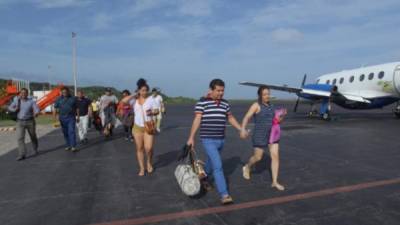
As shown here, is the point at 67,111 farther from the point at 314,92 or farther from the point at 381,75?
the point at 381,75

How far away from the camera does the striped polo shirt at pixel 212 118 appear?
5.57m

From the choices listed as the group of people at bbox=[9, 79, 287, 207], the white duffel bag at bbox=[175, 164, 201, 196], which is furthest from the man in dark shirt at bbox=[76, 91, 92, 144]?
the white duffel bag at bbox=[175, 164, 201, 196]

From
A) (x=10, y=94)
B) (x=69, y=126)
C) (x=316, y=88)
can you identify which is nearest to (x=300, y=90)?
(x=316, y=88)

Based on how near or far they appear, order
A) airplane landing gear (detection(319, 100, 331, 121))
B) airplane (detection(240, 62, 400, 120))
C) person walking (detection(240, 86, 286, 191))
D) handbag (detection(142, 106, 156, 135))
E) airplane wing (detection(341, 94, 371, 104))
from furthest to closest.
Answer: airplane landing gear (detection(319, 100, 331, 121)) < airplane wing (detection(341, 94, 371, 104)) < airplane (detection(240, 62, 400, 120)) < handbag (detection(142, 106, 156, 135)) < person walking (detection(240, 86, 286, 191))

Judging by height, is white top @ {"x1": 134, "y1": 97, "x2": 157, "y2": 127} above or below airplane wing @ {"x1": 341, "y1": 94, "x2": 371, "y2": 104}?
above

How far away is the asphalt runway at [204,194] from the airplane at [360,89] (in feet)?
31.6

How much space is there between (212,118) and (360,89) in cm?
1718

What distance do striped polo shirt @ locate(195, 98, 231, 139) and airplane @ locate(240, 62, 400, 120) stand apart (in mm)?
14013

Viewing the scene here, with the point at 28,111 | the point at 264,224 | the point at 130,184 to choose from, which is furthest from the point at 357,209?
the point at 28,111

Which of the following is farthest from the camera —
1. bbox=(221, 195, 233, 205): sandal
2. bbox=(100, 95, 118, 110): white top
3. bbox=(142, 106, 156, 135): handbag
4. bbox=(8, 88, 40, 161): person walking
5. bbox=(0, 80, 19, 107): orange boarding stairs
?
bbox=(0, 80, 19, 107): orange boarding stairs

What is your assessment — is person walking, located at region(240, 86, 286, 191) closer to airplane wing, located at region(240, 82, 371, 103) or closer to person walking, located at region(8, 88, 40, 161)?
person walking, located at region(8, 88, 40, 161)

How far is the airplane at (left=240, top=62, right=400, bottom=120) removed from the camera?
742 inches

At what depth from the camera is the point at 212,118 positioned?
559cm

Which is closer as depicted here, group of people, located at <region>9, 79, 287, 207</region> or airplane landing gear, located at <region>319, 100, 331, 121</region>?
group of people, located at <region>9, 79, 287, 207</region>
